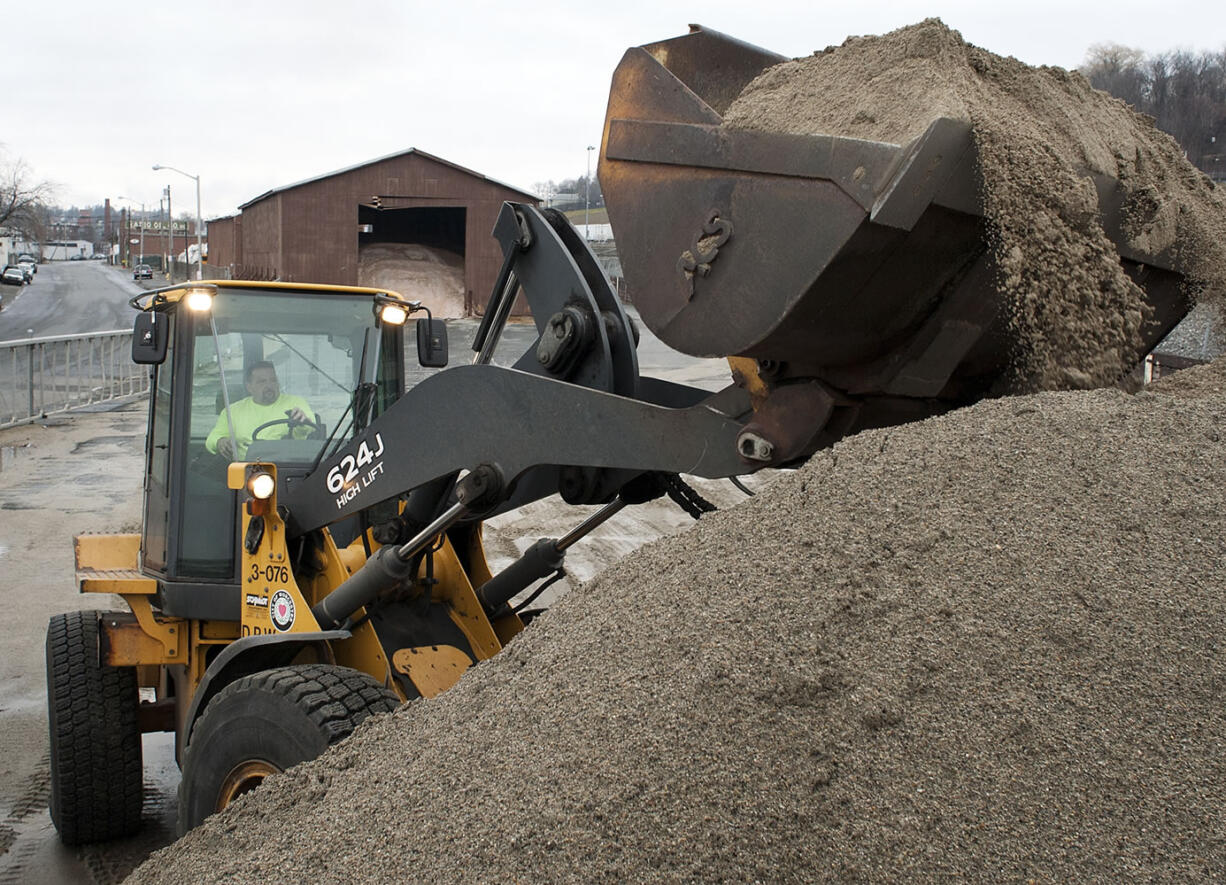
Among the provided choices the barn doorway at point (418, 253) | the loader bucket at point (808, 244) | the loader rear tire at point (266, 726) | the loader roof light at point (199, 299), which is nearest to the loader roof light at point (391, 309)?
the loader roof light at point (199, 299)

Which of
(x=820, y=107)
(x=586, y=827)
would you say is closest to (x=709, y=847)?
(x=586, y=827)

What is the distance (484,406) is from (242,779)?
136 cm

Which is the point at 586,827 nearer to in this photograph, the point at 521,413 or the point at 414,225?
the point at 521,413

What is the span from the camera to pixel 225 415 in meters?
4.51

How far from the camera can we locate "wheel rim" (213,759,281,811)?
334 cm

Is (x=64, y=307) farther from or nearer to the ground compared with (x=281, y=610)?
nearer to the ground

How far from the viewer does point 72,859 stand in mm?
4570

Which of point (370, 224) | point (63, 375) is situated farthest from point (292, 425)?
point (370, 224)

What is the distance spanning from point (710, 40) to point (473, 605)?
2.44 metres

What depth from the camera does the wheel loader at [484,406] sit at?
2.48 m

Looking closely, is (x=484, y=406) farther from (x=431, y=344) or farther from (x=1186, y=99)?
(x=1186, y=99)

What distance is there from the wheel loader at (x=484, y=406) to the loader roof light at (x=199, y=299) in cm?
1

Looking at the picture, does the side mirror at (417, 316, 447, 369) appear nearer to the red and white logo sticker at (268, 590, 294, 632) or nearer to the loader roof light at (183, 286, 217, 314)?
the loader roof light at (183, 286, 217, 314)

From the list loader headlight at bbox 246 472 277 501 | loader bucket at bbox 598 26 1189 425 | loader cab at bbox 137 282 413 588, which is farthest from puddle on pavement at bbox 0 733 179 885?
loader bucket at bbox 598 26 1189 425
